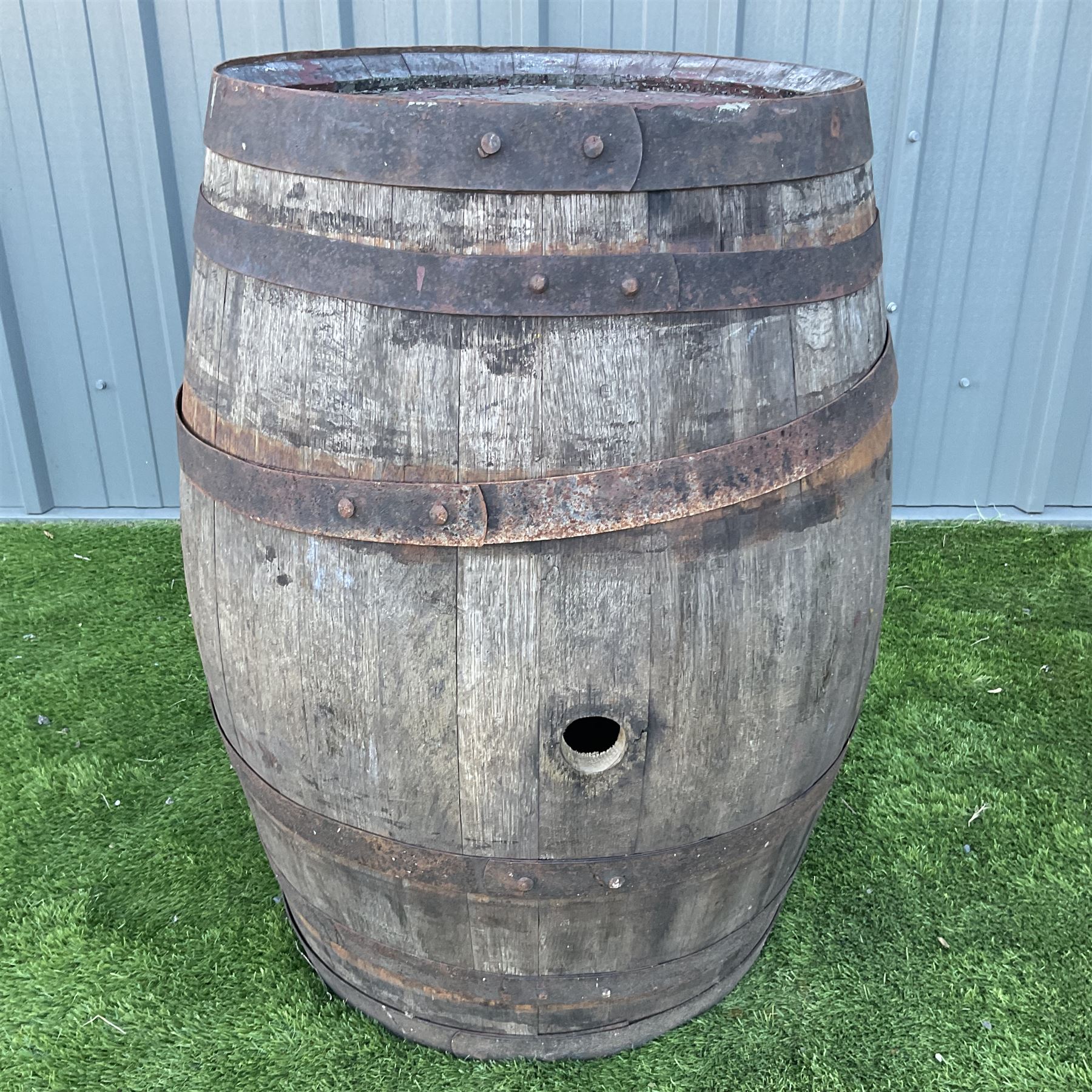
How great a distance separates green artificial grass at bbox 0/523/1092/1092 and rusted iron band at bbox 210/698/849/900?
0.48 meters

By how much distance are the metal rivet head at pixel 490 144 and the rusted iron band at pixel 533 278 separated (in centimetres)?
13

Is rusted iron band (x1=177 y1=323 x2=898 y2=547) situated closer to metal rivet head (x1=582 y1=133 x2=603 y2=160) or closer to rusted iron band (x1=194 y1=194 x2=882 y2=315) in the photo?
rusted iron band (x1=194 y1=194 x2=882 y2=315)

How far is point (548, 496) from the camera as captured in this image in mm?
1454

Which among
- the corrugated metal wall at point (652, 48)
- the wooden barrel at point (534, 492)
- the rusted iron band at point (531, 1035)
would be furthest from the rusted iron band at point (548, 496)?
the corrugated metal wall at point (652, 48)

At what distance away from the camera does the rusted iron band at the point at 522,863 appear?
1731 mm

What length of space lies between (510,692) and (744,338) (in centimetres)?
62

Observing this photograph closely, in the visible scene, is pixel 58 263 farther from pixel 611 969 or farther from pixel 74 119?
pixel 611 969

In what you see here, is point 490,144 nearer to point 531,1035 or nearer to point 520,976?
point 520,976

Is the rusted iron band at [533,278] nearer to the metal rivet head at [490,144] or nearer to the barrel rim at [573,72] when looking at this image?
the metal rivet head at [490,144]

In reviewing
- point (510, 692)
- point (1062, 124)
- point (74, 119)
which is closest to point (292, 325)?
point (510, 692)

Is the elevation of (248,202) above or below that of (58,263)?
above

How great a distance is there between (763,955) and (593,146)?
1.72m

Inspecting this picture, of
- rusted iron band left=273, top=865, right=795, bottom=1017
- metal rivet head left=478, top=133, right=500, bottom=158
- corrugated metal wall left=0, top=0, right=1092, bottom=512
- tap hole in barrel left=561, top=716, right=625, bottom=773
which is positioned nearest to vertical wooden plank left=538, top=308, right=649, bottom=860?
tap hole in barrel left=561, top=716, right=625, bottom=773

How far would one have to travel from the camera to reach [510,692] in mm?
1581
